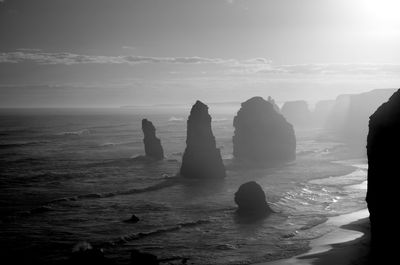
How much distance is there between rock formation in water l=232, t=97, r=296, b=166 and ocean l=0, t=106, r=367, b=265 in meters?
5.88

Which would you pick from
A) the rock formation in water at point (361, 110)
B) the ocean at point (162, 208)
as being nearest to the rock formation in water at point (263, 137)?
the ocean at point (162, 208)

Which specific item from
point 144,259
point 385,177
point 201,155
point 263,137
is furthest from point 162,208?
point 263,137

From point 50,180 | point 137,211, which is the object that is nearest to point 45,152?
point 50,180

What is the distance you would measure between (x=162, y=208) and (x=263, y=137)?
160 ft

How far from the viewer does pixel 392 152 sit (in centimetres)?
2928

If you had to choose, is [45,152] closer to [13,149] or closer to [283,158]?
[13,149]

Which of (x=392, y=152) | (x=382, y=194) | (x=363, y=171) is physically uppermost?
(x=392, y=152)

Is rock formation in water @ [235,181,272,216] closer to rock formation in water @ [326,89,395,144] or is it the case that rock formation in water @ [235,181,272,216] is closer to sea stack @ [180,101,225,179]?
sea stack @ [180,101,225,179]

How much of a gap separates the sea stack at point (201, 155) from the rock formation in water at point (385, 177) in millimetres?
39700

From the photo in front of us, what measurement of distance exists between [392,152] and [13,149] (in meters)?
113

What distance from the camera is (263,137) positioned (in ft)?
310

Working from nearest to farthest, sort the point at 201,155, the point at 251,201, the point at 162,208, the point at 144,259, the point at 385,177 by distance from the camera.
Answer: the point at 144,259, the point at 385,177, the point at 251,201, the point at 162,208, the point at 201,155

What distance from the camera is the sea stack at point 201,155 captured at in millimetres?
70375

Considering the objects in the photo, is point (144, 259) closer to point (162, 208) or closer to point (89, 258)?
point (89, 258)
